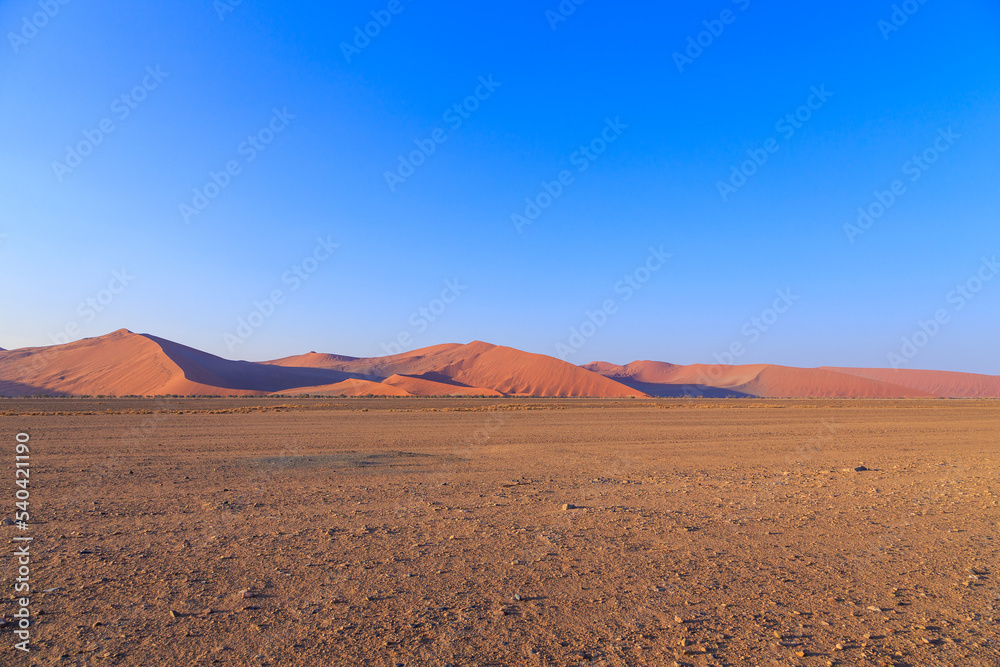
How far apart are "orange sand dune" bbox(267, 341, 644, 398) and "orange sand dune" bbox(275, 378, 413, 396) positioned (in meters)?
20.9

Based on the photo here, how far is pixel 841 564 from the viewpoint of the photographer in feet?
16.9

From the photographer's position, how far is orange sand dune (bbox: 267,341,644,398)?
96562mm

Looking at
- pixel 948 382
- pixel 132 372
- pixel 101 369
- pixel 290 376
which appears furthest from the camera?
pixel 948 382

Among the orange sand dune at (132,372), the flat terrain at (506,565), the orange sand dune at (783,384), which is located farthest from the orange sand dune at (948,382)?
the flat terrain at (506,565)

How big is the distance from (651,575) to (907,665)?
6.29 feet

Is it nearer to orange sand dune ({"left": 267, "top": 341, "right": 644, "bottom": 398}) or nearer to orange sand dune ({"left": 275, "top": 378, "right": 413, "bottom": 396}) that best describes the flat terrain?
orange sand dune ({"left": 275, "top": 378, "right": 413, "bottom": 396})

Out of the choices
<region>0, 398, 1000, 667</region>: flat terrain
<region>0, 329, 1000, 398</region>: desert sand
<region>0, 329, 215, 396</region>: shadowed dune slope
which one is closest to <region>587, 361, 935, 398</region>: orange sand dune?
<region>0, 329, 1000, 398</region>: desert sand

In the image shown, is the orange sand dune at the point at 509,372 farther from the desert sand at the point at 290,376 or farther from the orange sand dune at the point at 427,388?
the orange sand dune at the point at 427,388

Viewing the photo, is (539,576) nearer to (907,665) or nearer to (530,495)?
(907,665)

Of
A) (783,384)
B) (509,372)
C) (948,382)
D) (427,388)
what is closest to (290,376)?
(427,388)

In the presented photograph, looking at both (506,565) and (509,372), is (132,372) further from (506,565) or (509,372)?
(506,565)

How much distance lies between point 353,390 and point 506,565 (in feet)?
276

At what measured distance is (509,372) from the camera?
4156 inches

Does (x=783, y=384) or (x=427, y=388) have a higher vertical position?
(x=783, y=384)
